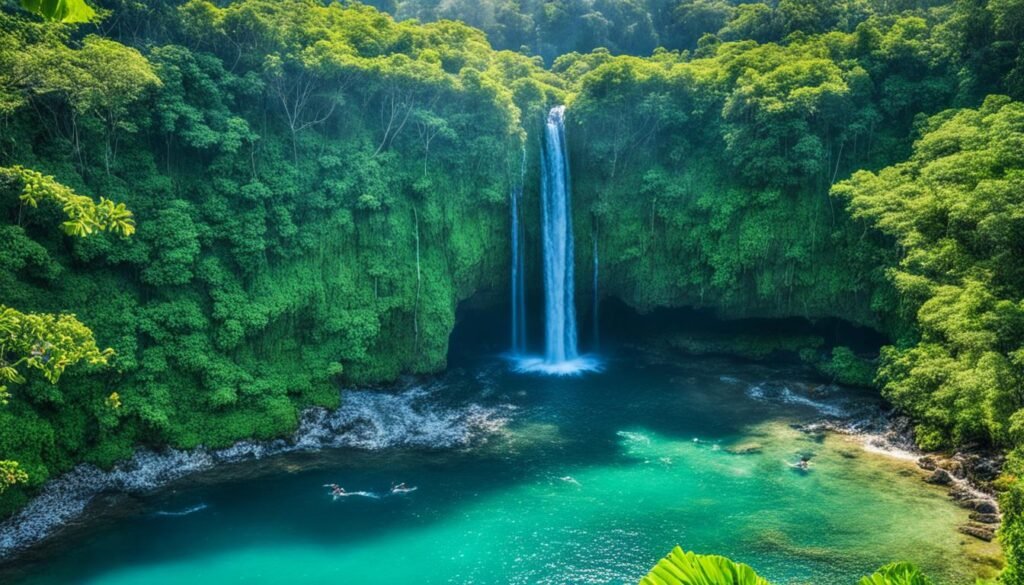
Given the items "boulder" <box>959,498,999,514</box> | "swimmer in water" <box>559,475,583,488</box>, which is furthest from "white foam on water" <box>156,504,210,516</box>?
"boulder" <box>959,498,999,514</box>

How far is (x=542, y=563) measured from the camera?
1641 cm

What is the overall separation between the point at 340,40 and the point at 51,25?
9374 millimetres

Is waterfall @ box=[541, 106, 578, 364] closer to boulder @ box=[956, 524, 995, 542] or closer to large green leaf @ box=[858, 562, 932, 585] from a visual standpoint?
boulder @ box=[956, 524, 995, 542]

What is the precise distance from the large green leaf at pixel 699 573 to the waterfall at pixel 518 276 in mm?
27070

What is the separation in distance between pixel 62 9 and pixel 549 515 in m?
17.1

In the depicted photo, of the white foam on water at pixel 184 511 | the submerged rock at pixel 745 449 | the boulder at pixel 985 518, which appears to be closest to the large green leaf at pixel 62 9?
the white foam on water at pixel 184 511

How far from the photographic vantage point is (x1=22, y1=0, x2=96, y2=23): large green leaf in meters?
3.26

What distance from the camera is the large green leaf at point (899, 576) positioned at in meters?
3.44

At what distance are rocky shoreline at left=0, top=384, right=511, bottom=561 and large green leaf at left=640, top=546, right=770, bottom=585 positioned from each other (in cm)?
1889

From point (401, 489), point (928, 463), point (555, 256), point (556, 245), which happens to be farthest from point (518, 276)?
point (928, 463)

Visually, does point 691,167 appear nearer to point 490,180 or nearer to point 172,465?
Result: point 490,180

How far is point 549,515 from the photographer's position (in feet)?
60.8

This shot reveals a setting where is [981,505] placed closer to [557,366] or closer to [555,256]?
[557,366]

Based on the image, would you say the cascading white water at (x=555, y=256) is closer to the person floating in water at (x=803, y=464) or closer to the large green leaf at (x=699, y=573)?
the person floating in water at (x=803, y=464)
